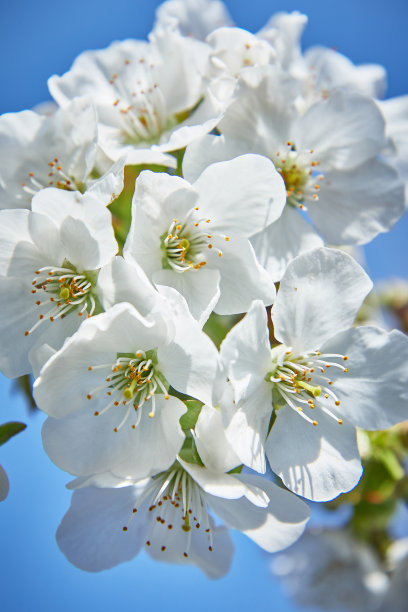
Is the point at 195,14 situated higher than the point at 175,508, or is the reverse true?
the point at 195,14

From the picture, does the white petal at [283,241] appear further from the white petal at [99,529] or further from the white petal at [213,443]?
the white petal at [99,529]

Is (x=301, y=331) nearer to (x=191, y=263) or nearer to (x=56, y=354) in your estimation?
(x=191, y=263)

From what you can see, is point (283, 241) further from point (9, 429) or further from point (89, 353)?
point (9, 429)

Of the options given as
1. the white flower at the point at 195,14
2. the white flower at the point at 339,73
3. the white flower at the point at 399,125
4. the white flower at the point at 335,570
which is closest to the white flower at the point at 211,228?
the white flower at the point at 399,125

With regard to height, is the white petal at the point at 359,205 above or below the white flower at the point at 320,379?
above

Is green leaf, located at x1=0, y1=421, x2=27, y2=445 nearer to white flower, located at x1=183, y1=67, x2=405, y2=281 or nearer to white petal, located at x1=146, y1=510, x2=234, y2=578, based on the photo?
white petal, located at x1=146, y1=510, x2=234, y2=578

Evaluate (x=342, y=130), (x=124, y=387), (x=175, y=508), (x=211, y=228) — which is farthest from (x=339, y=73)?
(x=175, y=508)
